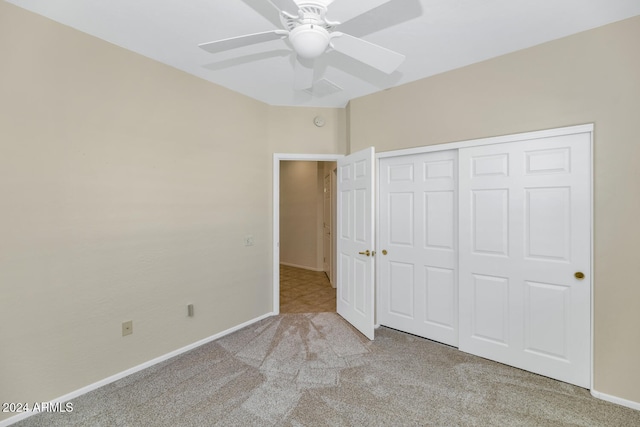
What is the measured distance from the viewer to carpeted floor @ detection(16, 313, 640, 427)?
1894 mm

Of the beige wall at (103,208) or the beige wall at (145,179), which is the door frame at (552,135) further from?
the beige wall at (103,208)

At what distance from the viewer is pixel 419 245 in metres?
3.08

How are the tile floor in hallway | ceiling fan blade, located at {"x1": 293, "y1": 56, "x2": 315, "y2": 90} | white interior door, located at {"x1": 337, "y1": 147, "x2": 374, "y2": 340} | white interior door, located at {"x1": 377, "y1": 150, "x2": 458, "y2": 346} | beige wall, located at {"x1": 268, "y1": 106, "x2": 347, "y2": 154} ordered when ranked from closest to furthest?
1. ceiling fan blade, located at {"x1": 293, "y1": 56, "x2": 315, "y2": 90}
2. white interior door, located at {"x1": 377, "y1": 150, "x2": 458, "y2": 346}
3. white interior door, located at {"x1": 337, "y1": 147, "x2": 374, "y2": 340}
4. beige wall, located at {"x1": 268, "y1": 106, "x2": 347, "y2": 154}
5. the tile floor in hallway

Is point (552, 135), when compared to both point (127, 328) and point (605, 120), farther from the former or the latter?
point (127, 328)

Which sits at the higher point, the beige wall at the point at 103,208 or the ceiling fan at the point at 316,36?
the ceiling fan at the point at 316,36

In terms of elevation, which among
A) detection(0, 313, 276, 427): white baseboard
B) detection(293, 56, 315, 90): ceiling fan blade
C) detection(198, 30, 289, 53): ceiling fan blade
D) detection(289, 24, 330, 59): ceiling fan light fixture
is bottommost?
detection(0, 313, 276, 427): white baseboard

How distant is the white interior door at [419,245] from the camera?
9.50ft

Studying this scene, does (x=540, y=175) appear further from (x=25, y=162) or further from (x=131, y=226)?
(x=25, y=162)

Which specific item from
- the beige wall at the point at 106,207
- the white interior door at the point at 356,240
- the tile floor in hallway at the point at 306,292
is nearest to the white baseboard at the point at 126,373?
the beige wall at the point at 106,207

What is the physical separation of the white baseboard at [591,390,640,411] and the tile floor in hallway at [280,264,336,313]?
2531 millimetres

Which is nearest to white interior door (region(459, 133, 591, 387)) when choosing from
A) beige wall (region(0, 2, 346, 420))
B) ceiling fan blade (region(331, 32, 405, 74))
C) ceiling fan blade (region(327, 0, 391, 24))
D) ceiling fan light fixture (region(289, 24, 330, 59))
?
ceiling fan blade (region(331, 32, 405, 74))

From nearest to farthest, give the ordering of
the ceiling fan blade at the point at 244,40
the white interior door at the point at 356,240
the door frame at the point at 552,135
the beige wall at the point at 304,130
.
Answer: the ceiling fan blade at the point at 244,40
the door frame at the point at 552,135
the white interior door at the point at 356,240
the beige wall at the point at 304,130

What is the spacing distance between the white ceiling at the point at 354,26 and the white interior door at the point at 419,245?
98cm

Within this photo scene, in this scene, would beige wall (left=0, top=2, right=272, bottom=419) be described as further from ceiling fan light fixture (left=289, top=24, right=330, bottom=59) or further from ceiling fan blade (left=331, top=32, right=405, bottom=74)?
ceiling fan blade (left=331, top=32, right=405, bottom=74)
